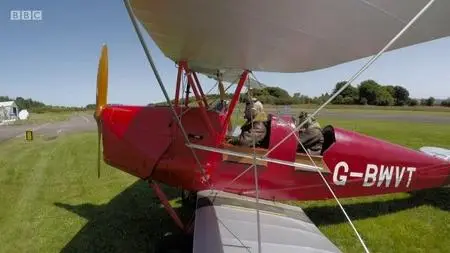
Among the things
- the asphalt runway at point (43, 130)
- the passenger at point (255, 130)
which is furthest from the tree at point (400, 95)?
the passenger at point (255, 130)

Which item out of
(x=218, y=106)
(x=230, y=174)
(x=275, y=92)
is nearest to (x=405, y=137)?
(x=275, y=92)

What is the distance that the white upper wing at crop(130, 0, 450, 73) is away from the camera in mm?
2225

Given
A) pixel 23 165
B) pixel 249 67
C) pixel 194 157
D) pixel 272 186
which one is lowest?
pixel 23 165

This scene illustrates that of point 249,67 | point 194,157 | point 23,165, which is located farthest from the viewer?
point 23,165

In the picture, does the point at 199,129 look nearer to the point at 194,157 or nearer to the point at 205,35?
the point at 194,157

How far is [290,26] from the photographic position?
8.18 ft

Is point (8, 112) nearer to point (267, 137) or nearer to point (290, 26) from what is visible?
point (267, 137)

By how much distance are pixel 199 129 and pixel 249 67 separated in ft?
4.41

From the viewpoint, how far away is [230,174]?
4758 millimetres

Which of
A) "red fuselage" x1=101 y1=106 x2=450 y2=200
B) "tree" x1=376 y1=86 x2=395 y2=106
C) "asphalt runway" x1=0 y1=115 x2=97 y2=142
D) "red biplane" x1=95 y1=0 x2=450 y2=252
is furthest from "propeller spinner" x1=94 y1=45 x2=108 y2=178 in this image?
"tree" x1=376 y1=86 x2=395 y2=106

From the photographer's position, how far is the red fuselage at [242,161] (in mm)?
4742

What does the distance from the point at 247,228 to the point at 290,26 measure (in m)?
2.14

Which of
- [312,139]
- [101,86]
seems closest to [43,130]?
[101,86]

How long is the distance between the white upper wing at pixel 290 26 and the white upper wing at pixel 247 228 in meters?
1.65
